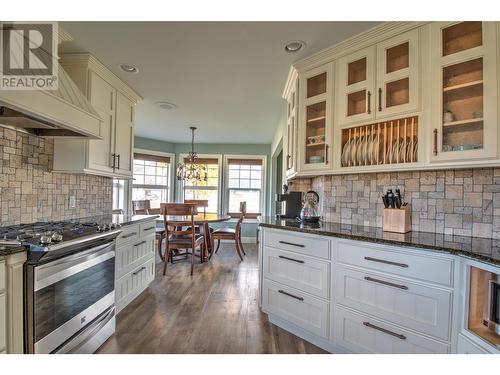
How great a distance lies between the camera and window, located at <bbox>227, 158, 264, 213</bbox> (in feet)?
21.0

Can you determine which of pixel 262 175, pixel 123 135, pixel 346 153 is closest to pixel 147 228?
pixel 123 135

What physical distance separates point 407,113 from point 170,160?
18.0ft

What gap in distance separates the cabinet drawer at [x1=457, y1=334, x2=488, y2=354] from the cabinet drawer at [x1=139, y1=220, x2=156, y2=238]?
2697 mm

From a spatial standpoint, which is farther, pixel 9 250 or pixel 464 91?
pixel 464 91

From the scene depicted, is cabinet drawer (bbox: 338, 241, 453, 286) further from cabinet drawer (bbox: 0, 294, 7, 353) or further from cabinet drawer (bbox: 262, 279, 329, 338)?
cabinet drawer (bbox: 0, 294, 7, 353)

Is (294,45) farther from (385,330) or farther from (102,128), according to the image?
(385,330)

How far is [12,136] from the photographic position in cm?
195

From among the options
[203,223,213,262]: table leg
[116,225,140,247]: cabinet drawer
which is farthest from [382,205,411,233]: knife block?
[203,223,213,262]: table leg

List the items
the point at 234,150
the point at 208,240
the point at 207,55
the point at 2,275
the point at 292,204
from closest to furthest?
the point at 2,275 → the point at 207,55 → the point at 292,204 → the point at 208,240 → the point at 234,150

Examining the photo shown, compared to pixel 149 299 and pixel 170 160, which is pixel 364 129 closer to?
pixel 149 299

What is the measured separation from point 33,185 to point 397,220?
292 centimetres

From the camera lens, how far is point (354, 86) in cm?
213

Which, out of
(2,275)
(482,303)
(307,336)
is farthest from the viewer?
(307,336)
